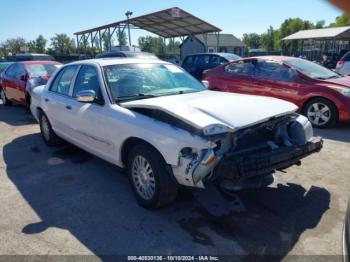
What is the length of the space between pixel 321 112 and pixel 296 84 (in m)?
0.81

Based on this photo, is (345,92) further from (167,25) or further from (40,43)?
(40,43)

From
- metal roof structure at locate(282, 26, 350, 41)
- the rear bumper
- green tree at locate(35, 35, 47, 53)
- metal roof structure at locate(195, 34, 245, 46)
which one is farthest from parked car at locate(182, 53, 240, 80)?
green tree at locate(35, 35, 47, 53)

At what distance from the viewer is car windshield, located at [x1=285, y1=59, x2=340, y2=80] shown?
7.22 m

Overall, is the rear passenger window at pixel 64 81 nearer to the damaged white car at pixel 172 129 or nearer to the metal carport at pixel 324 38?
the damaged white car at pixel 172 129

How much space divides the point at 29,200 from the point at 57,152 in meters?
1.91

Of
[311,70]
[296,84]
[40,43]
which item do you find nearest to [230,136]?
[296,84]

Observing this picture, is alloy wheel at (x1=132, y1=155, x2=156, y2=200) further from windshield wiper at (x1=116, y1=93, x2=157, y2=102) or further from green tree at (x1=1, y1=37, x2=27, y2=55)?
green tree at (x1=1, y1=37, x2=27, y2=55)

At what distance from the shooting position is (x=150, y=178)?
346 centimetres

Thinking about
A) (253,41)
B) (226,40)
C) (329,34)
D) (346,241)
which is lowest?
(346,241)

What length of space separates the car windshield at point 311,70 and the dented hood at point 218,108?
3.85 m

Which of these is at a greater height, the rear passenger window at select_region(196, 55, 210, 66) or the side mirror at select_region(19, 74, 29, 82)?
the rear passenger window at select_region(196, 55, 210, 66)

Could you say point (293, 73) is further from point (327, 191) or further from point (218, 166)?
point (218, 166)

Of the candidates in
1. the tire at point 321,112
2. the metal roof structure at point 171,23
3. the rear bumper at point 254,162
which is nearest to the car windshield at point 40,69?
the tire at point 321,112

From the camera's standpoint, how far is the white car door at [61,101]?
4.88 metres
